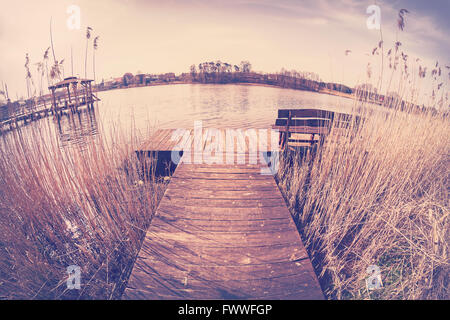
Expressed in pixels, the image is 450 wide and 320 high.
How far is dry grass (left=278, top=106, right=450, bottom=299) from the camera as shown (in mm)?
1983

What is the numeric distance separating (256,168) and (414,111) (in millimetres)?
2837

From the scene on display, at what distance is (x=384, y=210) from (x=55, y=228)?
408cm

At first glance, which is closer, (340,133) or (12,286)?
(12,286)

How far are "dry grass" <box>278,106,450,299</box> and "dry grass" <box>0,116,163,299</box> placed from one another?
2.29m

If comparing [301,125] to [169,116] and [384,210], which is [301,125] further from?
[169,116]

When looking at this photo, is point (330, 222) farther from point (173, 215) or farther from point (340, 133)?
point (173, 215)

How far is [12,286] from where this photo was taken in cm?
201

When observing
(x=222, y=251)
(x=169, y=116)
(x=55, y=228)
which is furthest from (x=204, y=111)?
(x=222, y=251)

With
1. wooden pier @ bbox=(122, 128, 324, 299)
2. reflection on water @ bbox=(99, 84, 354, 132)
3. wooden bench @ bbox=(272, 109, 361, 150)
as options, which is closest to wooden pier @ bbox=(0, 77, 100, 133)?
reflection on water @ bbox=(99, 84, 354, 132)

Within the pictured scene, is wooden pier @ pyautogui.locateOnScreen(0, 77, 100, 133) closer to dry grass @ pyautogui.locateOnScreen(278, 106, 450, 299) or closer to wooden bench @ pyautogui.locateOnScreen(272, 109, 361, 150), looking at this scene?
dry grass @ pyautogui.locateOnScreen(278, 106, 450, 299)

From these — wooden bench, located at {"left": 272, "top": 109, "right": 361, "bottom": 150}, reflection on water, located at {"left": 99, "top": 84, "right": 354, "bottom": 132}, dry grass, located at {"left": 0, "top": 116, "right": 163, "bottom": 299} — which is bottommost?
dry grass, located at {"left": 0, "top": 116, "right": 163, "bottom": 299}

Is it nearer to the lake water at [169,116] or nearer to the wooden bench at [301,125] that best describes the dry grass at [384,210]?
the lake water at [169,116]
